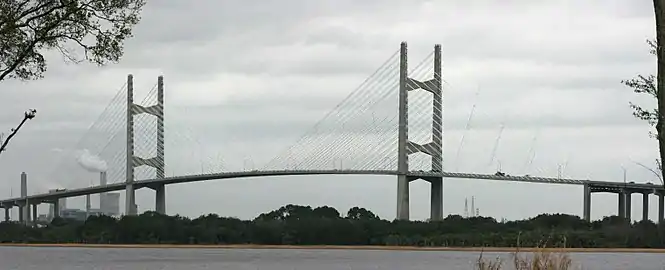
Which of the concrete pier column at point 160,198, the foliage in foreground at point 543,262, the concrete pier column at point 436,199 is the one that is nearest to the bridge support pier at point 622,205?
the concrete pier column at point 436,199

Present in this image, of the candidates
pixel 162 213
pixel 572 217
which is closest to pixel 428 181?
pixel 572 217

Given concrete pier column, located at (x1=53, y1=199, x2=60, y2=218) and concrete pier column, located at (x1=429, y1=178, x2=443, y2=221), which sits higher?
concrete pier column, located at (x1=429, y1=178, x2=443, y2=221)

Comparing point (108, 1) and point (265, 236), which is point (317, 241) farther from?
point (108, 1)

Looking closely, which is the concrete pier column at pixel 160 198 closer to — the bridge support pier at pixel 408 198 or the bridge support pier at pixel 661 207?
the bridge support pier at pixel 408 198

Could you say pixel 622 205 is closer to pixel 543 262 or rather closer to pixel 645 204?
pixel 645 204

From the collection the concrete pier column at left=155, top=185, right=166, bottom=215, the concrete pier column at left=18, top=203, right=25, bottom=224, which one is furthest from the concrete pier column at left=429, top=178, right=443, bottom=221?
the concrete pier column at left=18, top=203, right=25, bottom=224

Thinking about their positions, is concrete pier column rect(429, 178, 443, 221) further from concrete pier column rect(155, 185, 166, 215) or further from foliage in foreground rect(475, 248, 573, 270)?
foliage in foreground rect(475, 248, 573, 270)

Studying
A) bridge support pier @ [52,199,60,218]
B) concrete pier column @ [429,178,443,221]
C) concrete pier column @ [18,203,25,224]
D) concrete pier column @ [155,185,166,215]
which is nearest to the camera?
concrete pier column @ [429,178,443,221]
